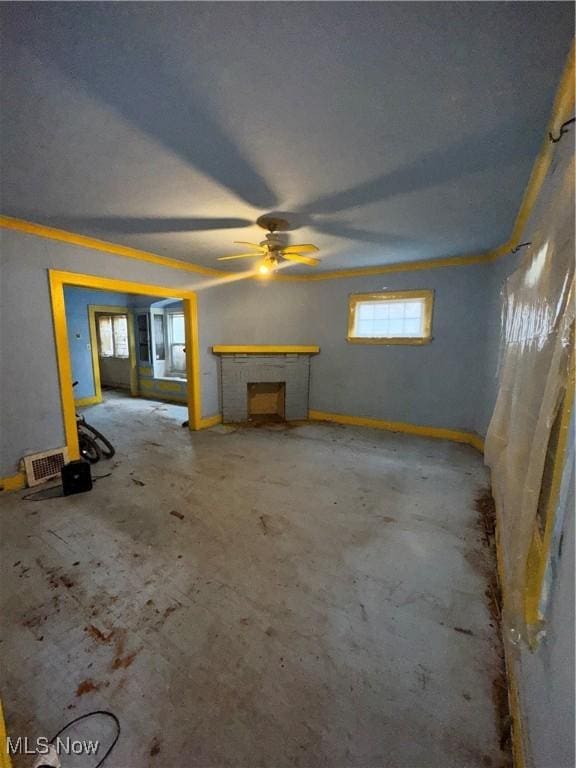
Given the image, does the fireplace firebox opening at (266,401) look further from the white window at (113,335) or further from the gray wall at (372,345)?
the white window at (113,335)

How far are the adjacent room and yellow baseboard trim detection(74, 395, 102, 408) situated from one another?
10.3 ft

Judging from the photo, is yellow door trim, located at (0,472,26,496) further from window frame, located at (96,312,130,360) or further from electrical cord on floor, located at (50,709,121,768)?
window frame, located at (96,312,130,360)

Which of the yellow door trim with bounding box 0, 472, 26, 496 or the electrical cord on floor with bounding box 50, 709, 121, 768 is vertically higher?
the yellow door trim with bounding box 0, 472, 26, 496

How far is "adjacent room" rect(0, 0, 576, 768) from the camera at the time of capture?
0.97 metres

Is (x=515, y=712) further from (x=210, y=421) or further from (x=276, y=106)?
(x=210, y=421)

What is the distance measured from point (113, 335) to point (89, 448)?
15.4 ft

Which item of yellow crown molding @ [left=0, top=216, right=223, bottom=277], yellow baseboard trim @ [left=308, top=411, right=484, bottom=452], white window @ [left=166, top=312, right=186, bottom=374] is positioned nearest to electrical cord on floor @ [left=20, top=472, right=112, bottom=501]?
yellow crown molding @ [left=0, top=216, right=223, bottom=277]

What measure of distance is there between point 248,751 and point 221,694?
21 cm

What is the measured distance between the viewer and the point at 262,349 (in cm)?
469

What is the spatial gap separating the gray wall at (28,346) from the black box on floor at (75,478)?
0.55m

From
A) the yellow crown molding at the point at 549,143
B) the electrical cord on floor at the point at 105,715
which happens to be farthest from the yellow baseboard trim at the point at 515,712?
the yellow crown molding at the point at 549,143

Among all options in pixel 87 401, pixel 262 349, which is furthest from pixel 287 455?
pixel 87 401

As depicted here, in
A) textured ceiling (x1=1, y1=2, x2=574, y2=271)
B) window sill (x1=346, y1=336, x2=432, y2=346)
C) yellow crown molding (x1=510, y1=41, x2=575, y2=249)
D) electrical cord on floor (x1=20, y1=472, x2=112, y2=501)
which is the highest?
textured ceiling (x1=1, y1=2, x2=574, y2=271)

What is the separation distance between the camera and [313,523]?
7.37 ft
